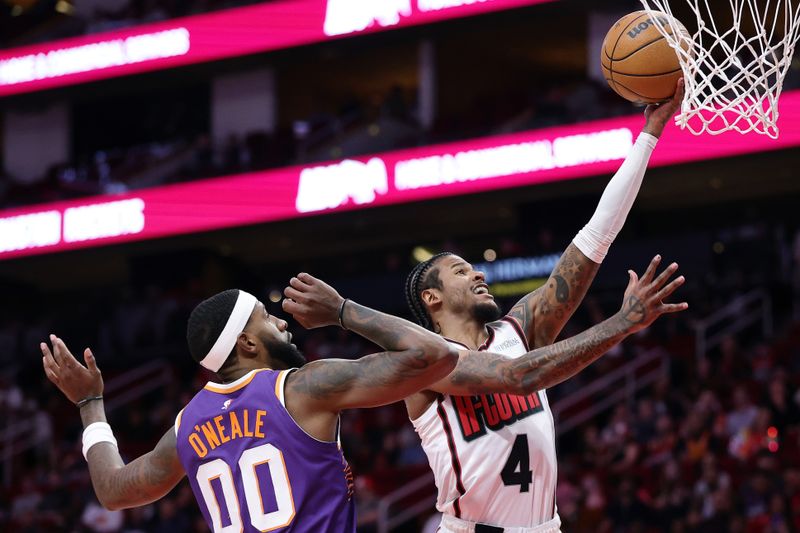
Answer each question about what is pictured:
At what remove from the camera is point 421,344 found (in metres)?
4.16

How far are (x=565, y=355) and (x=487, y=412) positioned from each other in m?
0.79

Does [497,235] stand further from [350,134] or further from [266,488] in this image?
[266,488]

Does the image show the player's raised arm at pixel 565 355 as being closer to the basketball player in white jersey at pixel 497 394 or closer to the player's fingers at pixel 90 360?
the basketball player in white jersey at pixel 497 394

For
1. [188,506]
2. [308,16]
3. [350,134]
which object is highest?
[308,16]

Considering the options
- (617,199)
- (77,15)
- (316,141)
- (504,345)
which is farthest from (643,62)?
(77,15)

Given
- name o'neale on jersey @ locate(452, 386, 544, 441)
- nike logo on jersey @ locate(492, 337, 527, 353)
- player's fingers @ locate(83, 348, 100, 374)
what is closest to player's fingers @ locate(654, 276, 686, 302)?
name o'neale on jersey @ locate(452, 386, 544, 441)

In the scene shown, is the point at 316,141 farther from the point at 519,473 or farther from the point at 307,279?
the point at 307,279

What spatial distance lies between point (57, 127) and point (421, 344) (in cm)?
2004

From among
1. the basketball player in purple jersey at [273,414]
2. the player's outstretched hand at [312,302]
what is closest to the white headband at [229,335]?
the basketball player in purple jersey at [273,414]

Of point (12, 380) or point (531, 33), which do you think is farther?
point (531, 33)

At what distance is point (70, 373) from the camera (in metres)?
4.93

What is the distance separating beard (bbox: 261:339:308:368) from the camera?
15.2 ft

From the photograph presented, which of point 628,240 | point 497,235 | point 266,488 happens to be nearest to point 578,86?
point 628,240

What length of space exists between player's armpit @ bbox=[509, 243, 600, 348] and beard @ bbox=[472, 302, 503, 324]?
0.17 m
